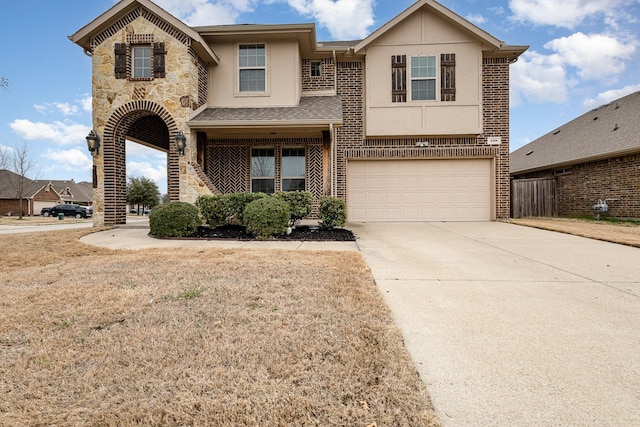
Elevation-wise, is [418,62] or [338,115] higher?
[418,62]

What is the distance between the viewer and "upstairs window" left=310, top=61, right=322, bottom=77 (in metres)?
12.0

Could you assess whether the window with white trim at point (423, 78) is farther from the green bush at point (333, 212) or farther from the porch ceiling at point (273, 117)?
the green bush at point (333, 212)

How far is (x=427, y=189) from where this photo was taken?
1166 centimetres

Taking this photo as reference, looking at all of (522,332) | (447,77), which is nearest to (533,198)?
(447,77)

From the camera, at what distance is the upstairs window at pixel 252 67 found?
11180 millimetres

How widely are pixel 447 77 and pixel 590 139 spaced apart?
322 inches

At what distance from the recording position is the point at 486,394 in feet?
5.95

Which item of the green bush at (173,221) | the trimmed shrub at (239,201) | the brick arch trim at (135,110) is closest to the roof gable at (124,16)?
the brick arch trim at (135,110)

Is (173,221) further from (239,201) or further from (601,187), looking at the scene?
(601,187)

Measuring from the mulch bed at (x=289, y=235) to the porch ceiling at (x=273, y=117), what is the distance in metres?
3.17

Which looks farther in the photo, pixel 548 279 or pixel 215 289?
pixel 548 279

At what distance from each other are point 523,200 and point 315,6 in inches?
480

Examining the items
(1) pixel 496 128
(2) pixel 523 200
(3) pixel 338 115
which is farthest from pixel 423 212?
(2) pixel 523 200

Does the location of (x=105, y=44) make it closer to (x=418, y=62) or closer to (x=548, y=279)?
(x=418, y=62)
